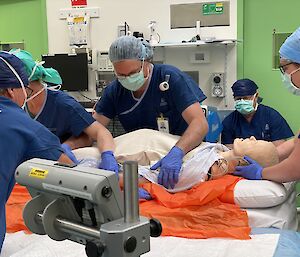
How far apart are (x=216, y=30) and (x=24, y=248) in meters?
3.03

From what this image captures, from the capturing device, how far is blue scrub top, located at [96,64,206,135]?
2.46 meters

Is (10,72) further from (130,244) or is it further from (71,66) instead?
(71,66)

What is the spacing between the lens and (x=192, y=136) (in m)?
2.33

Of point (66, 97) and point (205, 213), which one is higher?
point (66, 97)

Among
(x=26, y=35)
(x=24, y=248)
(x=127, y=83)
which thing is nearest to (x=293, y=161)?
(x=127, y=83)

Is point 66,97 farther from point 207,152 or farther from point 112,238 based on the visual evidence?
point 112,238

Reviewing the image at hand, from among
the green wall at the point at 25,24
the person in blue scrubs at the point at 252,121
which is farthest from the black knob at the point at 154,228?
the green wall at the point at 25,24

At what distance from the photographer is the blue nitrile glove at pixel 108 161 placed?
227 centimetres

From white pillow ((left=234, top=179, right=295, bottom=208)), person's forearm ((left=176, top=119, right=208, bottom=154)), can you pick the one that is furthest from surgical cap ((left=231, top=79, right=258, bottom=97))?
white pillow ((left=234, top=179, right=295, bottom=208))

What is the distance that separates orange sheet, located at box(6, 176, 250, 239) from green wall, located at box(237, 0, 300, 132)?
1974mm

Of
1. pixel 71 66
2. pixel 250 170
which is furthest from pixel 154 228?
pixel 71 66

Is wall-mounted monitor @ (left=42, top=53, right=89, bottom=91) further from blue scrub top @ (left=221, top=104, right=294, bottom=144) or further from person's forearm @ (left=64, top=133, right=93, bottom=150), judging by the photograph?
person's forearm @ (left=64, top=133, right=93, bottom=150)

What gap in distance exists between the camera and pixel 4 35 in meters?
4.92

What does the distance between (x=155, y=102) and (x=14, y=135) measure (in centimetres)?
132
